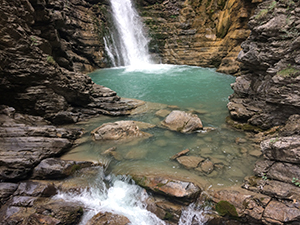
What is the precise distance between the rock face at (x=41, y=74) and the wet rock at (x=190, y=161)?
17.7ft

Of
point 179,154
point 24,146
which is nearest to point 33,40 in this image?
point 24,146

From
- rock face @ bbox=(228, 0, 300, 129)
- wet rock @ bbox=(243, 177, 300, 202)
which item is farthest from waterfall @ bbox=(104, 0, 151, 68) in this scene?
wet rock @ bbox=(243, 177, 300, 202)

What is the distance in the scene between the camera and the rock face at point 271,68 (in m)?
5.75

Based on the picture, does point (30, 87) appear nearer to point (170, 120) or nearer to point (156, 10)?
point (170, 120)

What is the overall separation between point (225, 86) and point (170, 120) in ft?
28.4

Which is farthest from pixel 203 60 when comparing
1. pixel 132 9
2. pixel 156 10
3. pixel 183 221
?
pixel 183 221

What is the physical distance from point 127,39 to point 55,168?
24235 millimetres

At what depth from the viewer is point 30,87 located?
26.5 ft

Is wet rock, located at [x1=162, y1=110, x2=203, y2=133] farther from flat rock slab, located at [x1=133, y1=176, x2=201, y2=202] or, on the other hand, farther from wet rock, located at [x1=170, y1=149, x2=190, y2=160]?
flat rock slab, located at [x1=133, y1=176, x2=201, y2=202]

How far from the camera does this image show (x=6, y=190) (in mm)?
4750

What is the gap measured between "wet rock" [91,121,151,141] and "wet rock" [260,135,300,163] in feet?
14.6

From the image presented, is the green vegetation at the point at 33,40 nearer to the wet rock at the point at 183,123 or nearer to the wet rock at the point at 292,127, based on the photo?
the wet rock at the point at 183,123

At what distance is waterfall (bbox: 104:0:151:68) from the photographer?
25.7m

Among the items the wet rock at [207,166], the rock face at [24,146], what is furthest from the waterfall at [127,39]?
the wet rock at [207,166]
